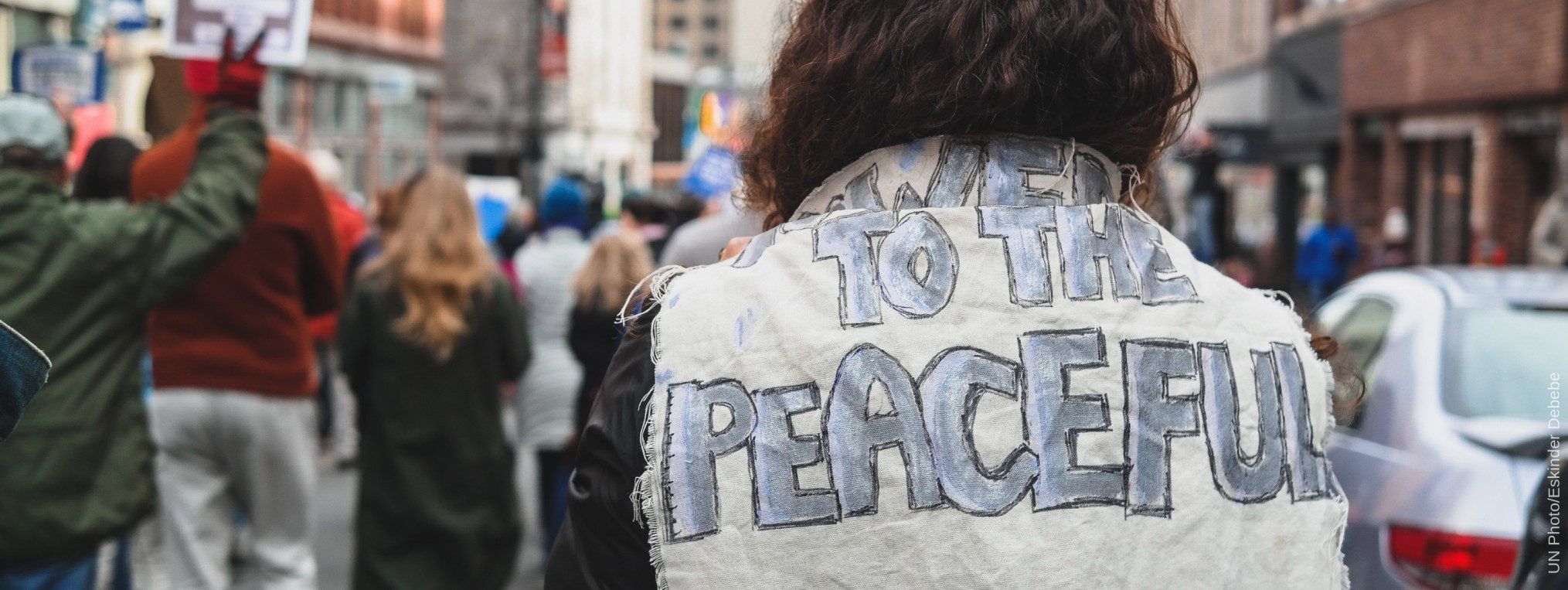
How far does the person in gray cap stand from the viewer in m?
3.88

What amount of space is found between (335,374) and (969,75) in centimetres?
945

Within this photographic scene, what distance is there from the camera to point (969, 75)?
1.81 meters

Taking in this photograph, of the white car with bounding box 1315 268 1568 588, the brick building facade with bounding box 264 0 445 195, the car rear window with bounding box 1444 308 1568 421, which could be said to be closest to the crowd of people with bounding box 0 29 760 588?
the white car with bounding box 1315 268 1568 588

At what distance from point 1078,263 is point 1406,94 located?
2144cm

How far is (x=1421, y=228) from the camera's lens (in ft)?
70.7

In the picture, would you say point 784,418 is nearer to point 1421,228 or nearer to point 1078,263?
point 1078,263

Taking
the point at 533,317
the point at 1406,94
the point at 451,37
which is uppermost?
the point at 451,37

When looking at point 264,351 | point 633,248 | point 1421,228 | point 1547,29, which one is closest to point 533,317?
point 633,248

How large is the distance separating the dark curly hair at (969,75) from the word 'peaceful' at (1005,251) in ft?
0.32

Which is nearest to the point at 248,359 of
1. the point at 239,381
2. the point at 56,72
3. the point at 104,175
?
the point at 239,381

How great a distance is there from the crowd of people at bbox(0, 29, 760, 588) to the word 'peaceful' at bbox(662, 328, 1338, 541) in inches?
68.4

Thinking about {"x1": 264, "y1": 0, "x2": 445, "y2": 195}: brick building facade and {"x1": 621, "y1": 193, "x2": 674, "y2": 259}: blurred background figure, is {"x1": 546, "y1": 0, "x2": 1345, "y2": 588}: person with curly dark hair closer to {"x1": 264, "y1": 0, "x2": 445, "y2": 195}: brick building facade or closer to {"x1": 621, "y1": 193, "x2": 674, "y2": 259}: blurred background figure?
{"x1": 621, "y1": 193, "x2": 674, "y2": 259}: blurred background figure

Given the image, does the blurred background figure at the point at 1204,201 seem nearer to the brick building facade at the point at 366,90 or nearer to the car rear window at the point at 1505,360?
the car rear window at the point at 1505,360

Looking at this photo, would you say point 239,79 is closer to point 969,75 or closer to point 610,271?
point 610,271
